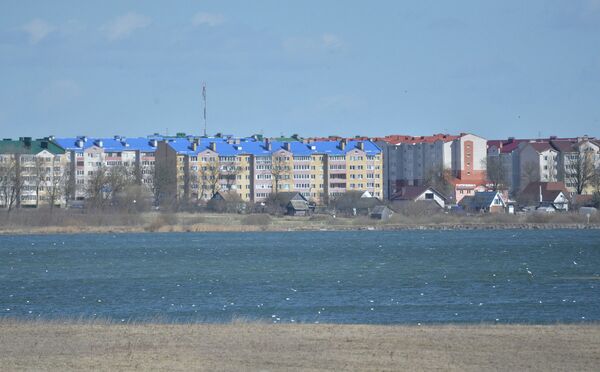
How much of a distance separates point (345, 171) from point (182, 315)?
118m

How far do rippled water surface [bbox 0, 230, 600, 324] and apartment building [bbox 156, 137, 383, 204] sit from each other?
2228 inches

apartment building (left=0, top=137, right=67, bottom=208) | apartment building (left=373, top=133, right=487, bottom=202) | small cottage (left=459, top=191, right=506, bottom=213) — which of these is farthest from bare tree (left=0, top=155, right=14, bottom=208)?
apartment building (left=373, top=133, right=487, bottom=202)

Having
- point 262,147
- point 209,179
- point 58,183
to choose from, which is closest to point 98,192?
point 58,183

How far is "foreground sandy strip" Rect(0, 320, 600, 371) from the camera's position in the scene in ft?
64.1

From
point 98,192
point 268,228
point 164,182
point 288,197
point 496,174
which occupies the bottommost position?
point 268,228

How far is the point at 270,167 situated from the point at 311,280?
101081 mm

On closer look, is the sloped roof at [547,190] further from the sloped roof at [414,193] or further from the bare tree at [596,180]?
the sloped roof at [414,193]

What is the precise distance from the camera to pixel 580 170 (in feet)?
473

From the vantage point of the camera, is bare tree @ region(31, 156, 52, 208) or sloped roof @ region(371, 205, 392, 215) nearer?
sloped roof @ region(371, 205, 392, 215)

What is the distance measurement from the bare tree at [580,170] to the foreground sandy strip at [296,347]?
12027 centimetres

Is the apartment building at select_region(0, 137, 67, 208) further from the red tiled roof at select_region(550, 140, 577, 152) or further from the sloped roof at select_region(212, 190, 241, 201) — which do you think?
the red tiled roof at select_region(550, 140, 577, 152)

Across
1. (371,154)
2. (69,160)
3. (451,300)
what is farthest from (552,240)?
(69,160)

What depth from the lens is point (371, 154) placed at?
495 ft

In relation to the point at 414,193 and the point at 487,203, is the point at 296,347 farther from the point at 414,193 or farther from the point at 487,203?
the point at 414,193
